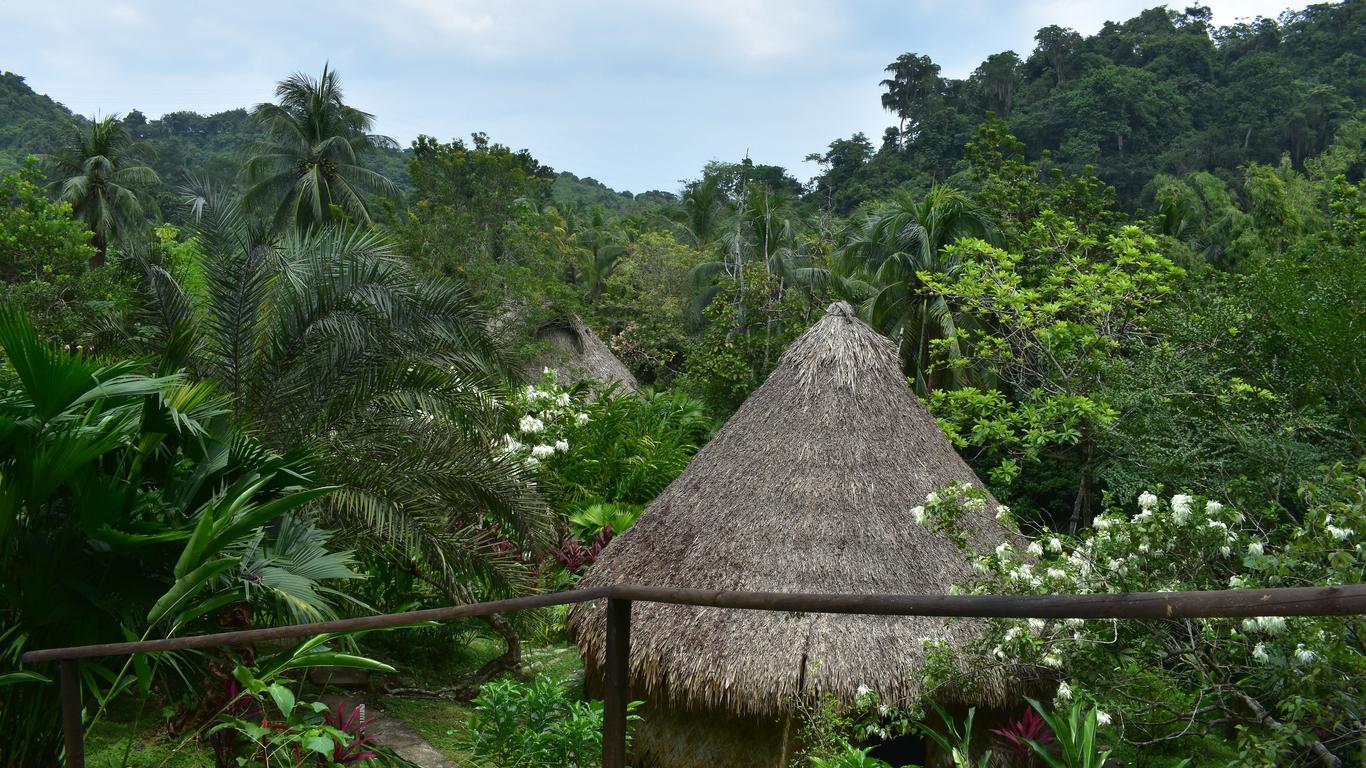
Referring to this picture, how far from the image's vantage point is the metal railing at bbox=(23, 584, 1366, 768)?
3.09ft

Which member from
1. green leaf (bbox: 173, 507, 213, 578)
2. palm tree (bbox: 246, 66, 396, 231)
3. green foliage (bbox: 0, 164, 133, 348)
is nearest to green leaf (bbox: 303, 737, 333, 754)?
green leaf (bbox: 173, 507, 213, 578)

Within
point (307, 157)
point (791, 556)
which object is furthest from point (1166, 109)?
point (791, 556)

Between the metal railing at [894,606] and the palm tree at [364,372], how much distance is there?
519cm

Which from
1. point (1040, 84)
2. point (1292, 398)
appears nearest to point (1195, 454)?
point (1292, 398)

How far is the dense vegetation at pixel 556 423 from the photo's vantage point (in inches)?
170

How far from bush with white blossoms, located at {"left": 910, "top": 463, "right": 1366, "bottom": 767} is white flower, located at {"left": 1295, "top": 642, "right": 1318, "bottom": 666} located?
11 millimetres

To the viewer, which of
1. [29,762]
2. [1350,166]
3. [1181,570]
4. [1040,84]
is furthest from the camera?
[1040,84]

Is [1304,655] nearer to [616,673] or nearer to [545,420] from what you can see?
[616,673]

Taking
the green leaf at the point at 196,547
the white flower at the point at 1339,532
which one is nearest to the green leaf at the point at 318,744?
the green leaf at the point at 196,547

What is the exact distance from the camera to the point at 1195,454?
10703mm

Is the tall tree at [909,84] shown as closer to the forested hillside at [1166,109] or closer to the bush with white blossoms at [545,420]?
the forested hillside at [1166,109]

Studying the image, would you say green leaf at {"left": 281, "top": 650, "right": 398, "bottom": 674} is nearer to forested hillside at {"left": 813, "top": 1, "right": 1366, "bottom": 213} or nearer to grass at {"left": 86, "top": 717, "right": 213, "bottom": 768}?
grass at {"left": 86, "top": 717, "right": 213, "bottom": 768}

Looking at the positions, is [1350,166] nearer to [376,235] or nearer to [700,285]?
[700,285]

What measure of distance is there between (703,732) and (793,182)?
4236 centimetres
